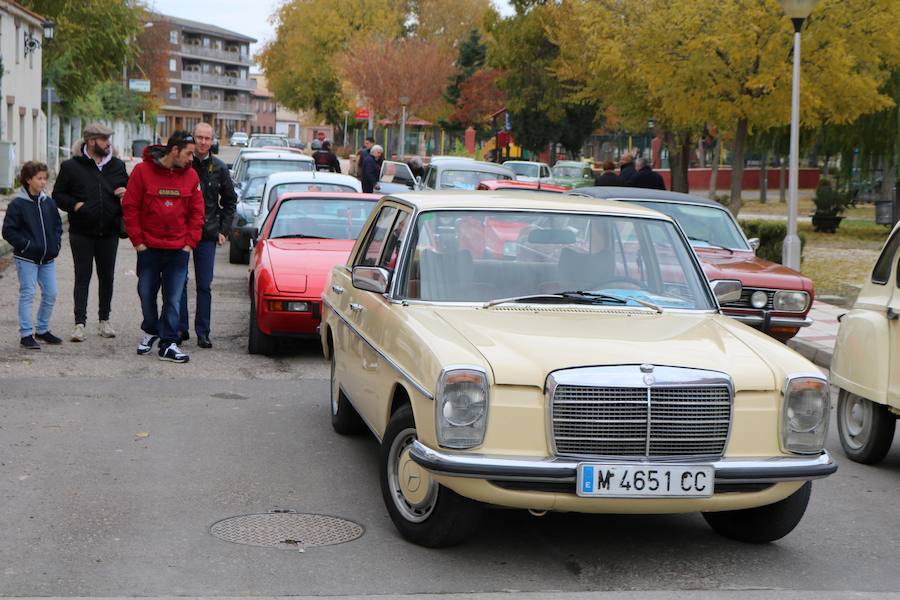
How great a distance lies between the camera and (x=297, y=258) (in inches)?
479

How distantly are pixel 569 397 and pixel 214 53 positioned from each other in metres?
155

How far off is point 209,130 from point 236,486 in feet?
19.5

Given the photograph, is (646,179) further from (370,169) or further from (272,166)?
(370,169)

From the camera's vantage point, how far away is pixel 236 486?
7.18 m

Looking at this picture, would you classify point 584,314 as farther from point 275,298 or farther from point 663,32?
point 663,32

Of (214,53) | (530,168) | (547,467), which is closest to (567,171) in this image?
(530,168)

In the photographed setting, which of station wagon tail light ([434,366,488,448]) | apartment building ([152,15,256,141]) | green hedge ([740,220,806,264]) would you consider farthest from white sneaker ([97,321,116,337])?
apartment building ([152,15,256,141])

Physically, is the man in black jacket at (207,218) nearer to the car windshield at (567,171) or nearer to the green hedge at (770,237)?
the green hedge at (770,237)

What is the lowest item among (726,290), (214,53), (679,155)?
(726,290)

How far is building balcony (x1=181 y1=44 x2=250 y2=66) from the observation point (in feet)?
493

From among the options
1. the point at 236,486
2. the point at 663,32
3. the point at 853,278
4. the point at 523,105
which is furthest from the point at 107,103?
the point at 236,486

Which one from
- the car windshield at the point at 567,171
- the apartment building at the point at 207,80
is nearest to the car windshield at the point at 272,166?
the car windshield at the point at 567,171

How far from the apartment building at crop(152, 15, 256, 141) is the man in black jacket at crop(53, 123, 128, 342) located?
133893 mm

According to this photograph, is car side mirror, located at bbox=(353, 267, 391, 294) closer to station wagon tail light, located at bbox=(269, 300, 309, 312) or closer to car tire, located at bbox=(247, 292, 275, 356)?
station wagon tail light, located at bbox=(269, 300, 309, 312)
